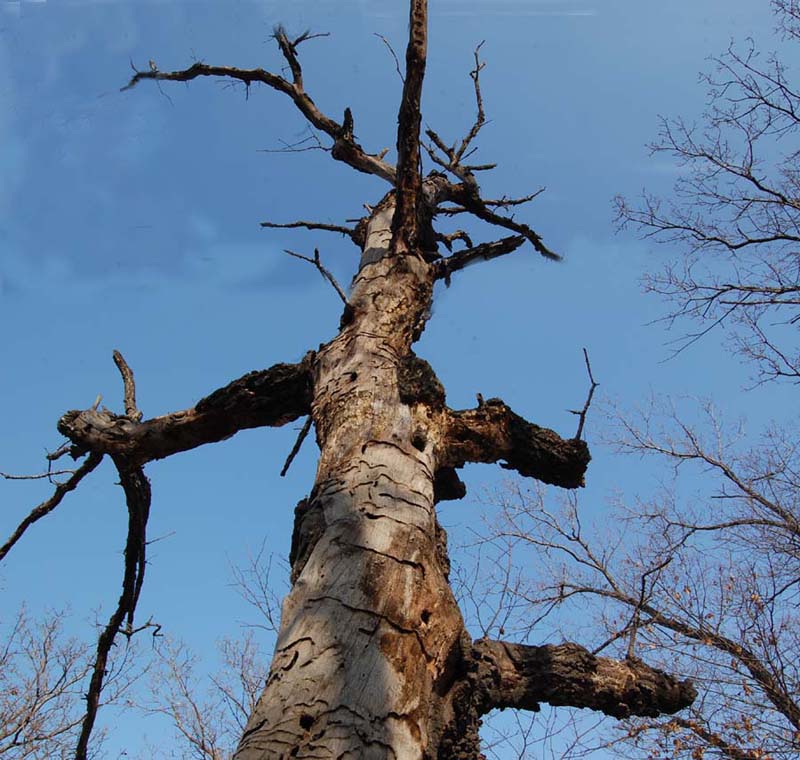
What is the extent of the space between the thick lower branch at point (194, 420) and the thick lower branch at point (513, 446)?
763 millimetres

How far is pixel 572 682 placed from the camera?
2342 mm

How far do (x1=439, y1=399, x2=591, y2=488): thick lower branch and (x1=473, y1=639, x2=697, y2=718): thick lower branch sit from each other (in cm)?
85

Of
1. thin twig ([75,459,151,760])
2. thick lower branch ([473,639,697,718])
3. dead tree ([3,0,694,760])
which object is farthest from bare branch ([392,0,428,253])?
thick lower branch ([473,639,697,718])

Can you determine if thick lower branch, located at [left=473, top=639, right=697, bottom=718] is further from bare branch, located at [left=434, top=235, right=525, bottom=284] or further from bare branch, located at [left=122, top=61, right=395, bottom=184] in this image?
bare branch, located at [left=122, top=61, right=395, bottom=184]

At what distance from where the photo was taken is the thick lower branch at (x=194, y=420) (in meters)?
3.27

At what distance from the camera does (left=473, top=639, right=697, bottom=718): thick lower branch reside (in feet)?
7.32

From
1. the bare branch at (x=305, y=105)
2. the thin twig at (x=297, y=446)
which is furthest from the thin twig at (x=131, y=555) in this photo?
the bare branch at (x=305, y=105)

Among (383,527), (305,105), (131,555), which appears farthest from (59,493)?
(305,105)

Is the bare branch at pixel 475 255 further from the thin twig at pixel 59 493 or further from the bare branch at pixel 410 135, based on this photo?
the thin twig at pixel 59 493

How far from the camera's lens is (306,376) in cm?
329

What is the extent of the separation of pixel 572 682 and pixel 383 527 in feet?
2.73

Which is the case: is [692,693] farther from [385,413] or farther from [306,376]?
[306,376]

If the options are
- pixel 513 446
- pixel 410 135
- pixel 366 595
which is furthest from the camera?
pixel 410 135

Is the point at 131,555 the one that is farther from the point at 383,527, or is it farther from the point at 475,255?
the point at 475,255
